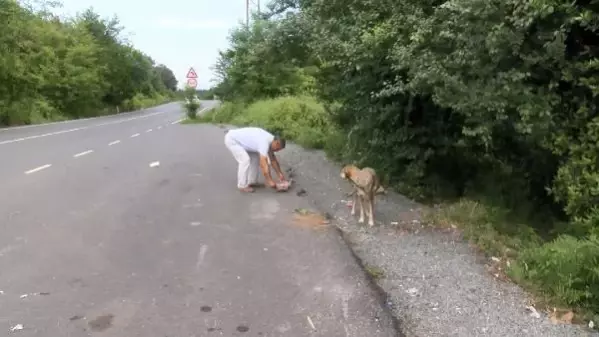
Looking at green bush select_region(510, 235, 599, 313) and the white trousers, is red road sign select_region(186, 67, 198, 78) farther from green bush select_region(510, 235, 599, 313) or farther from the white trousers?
green bush select_region(510, 235, 599, 313)

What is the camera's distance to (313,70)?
17578 mm

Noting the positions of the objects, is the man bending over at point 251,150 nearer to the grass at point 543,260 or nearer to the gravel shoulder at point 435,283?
the gravel shoulder at point 435,283

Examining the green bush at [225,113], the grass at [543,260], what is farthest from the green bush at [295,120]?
the grass at [543,260]

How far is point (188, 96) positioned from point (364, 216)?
35.8 metres

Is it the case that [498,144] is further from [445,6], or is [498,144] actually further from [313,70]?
[313,70]

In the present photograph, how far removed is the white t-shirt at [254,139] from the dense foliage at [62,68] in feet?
73.8

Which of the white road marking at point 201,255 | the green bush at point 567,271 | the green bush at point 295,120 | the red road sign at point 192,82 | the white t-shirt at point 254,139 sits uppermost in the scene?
the white t-shirt at point 254,139

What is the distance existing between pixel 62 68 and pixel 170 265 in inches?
1921

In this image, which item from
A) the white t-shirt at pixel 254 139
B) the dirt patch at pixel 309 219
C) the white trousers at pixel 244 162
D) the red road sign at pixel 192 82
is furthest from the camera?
the red road sign at pixel 192 82

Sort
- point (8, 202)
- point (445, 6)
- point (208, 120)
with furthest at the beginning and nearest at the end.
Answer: point (208, 120)
point (8, 202)
point (445, 6)

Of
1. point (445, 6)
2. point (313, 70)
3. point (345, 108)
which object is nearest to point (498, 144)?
point (445, 6)

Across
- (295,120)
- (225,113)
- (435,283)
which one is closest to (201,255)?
(435,283)

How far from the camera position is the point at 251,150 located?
1116cm

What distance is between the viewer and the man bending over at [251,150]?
1082 centimetres
